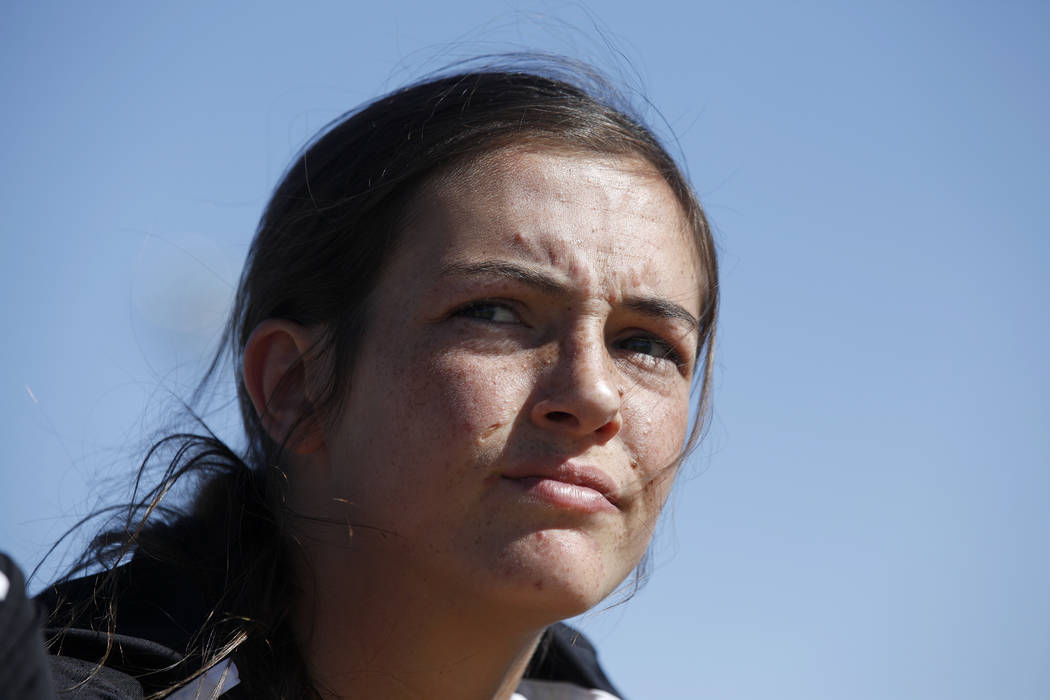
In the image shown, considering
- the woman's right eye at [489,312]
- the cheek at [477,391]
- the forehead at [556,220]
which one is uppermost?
the forehead at [556,220]

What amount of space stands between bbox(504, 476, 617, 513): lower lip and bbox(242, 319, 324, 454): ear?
2.02ft

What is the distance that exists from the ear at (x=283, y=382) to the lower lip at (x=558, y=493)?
0.61 m

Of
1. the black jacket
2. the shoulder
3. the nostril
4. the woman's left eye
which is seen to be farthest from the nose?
the shoulder

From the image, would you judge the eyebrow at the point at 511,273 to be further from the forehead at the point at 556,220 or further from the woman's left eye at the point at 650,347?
the woman's left eye at the point at 650,347

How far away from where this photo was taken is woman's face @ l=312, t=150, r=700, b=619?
2.22m

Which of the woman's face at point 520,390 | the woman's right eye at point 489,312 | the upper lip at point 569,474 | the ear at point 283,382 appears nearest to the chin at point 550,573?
the woman's face at point 520,390

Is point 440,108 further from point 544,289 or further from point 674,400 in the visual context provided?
point 674,400

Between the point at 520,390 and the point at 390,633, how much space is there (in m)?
0.68

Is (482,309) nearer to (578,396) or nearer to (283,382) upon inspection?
(578,396)

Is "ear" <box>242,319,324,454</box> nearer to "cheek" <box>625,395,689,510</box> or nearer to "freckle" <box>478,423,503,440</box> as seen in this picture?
"freckle" <box>478,423,503,440</box>

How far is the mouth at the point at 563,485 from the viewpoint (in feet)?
7.23

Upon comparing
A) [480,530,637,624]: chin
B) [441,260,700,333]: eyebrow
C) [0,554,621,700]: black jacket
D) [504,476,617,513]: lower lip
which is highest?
[441,260,700,333]: eyebrow

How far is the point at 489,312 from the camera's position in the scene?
2.36 meters

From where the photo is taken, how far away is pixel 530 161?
253 cm
